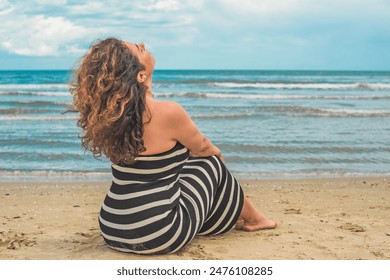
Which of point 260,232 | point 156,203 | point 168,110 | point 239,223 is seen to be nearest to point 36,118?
point 239,223

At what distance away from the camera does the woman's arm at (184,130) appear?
10.4 ft

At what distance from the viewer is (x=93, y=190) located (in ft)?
19.7

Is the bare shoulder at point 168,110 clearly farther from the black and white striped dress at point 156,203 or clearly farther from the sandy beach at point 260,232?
the sandy beach at point 260,232

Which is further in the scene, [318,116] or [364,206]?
[318,116]

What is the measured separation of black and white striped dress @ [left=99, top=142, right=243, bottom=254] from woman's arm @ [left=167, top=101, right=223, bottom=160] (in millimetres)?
60

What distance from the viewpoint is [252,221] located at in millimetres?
4176

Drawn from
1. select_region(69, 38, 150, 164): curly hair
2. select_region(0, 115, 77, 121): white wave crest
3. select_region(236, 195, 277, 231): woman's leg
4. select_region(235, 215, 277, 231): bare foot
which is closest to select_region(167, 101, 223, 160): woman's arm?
select_region(69, 38, 150, 164): curly hair

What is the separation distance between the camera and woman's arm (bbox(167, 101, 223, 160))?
125 inches

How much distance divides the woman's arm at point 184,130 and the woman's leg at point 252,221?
834 mm

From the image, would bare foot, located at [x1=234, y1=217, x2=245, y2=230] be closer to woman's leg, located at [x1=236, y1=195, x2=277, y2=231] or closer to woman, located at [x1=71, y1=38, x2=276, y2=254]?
woman's leg, located at [x1=236, y1=195, x2=277, y2=231]

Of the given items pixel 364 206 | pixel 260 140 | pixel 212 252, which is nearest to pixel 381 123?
pixel 260 140

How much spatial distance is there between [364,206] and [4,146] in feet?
18.3

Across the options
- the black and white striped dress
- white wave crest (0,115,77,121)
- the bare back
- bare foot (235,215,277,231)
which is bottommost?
white wave crest (0,115,77,121)
